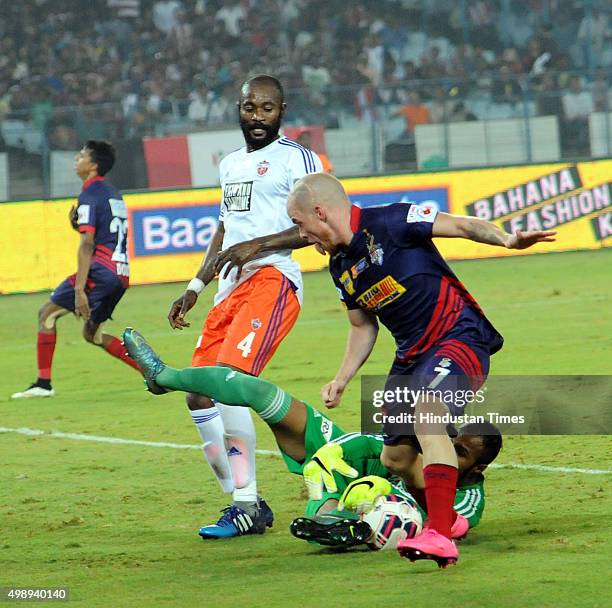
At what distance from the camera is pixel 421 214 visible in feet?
18.6

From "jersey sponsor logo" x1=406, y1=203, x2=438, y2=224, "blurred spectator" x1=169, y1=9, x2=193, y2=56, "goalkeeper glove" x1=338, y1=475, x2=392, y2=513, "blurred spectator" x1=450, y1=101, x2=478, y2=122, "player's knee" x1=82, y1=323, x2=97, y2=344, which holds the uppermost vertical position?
"blurred spectator" x1=169, y1=9, x2=193, y2=56

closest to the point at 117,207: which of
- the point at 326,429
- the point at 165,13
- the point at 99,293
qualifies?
the point at 99,293

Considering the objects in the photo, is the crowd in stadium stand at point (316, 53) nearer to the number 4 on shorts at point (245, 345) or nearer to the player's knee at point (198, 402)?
the player's knee at point (198, 402)

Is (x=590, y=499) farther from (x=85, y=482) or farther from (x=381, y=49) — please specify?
(x=381, y=49)

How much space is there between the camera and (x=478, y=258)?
74.4 feet

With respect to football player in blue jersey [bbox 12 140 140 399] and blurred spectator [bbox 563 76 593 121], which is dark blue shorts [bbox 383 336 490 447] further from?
blurred spectator [bbox 563 76 593 121]

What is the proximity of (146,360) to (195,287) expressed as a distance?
99cm

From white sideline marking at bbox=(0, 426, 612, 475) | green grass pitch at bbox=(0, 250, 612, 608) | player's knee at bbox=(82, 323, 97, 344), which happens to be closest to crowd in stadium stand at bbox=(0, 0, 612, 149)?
green grass pitch at bbox=(0, 250, 612, 608)

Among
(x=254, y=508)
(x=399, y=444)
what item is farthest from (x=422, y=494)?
(x=254, y=508)

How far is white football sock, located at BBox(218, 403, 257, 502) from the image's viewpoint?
6578mm

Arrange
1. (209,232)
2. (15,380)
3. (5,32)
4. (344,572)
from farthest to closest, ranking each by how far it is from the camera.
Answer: (5,32) < (209,232) < (15,380) < (344,572)

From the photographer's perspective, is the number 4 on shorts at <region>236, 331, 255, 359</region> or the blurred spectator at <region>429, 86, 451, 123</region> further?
the blurred spectator at <region>429, 86, 451, 123</region>

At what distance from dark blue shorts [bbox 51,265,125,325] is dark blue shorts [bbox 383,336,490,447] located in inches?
247

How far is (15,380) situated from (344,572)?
7925mm
